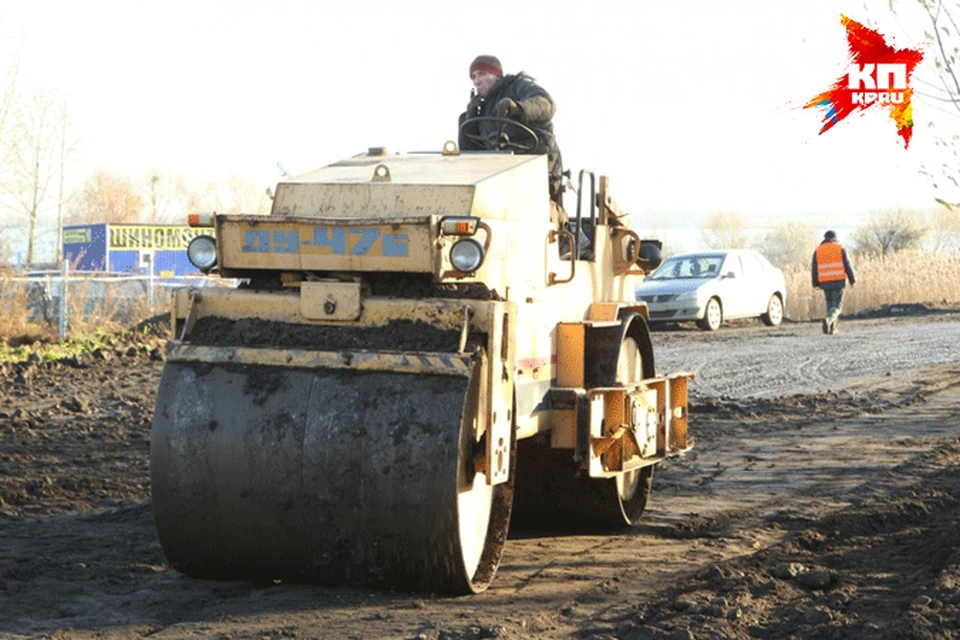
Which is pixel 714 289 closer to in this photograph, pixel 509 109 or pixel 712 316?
pixel 712 316

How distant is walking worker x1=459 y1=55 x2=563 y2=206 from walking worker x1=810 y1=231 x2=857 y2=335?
1581 centimetres

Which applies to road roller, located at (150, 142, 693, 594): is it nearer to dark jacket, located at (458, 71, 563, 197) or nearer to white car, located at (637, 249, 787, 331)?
dark jacket, located at (458, 71, 563, 197)

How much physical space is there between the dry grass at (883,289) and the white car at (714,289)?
315 cm

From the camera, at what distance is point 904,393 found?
15070mm

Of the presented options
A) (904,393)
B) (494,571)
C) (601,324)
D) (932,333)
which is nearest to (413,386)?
(494,571)

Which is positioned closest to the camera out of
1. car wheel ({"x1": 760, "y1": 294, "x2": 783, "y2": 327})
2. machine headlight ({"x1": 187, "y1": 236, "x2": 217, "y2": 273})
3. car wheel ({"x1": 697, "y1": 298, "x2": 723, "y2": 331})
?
machine headlight ({"x1": 187, "y1": 236, "x2": 217, "y2": 273})

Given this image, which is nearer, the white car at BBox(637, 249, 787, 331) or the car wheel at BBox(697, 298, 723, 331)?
the white car at BBox(637, 249, 787, 331)

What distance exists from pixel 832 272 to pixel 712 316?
215 cm

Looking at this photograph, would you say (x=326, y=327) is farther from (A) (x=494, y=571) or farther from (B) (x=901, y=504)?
(B) (x=901, y=504)

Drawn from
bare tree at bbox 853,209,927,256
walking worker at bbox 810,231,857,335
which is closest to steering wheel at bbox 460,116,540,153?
walking worker at bbox 810,231,857,335

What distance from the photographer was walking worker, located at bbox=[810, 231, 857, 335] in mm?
22891

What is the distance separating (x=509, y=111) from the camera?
24.8ft

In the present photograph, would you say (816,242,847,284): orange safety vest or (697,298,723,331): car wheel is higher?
(816,242,847,284): orange safety vest

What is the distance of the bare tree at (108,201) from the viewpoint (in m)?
67.8
